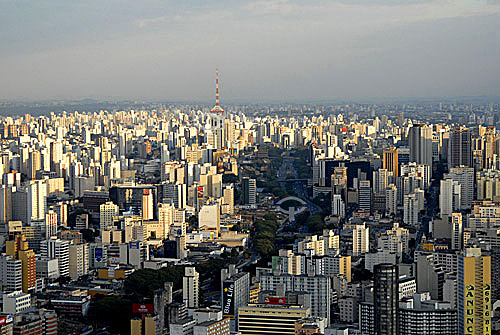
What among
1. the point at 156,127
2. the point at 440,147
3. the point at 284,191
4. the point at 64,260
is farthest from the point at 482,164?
the point at 156,127

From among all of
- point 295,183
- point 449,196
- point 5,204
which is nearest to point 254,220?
point 449,196

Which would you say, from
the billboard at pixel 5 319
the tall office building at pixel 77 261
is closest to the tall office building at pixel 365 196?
the tall office building at pixel 77 261

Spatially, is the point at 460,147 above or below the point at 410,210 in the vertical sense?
above

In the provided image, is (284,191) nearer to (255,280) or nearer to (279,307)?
(255,280)

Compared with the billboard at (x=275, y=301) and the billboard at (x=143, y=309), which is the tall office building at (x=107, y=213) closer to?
the billboard at (x=143, y=309)

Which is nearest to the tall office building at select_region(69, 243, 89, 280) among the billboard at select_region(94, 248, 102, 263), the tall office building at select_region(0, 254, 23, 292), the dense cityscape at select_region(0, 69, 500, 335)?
the dense cityscape at select_region(0, 69, 500, 335)

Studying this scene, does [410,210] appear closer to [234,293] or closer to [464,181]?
[464,181]
